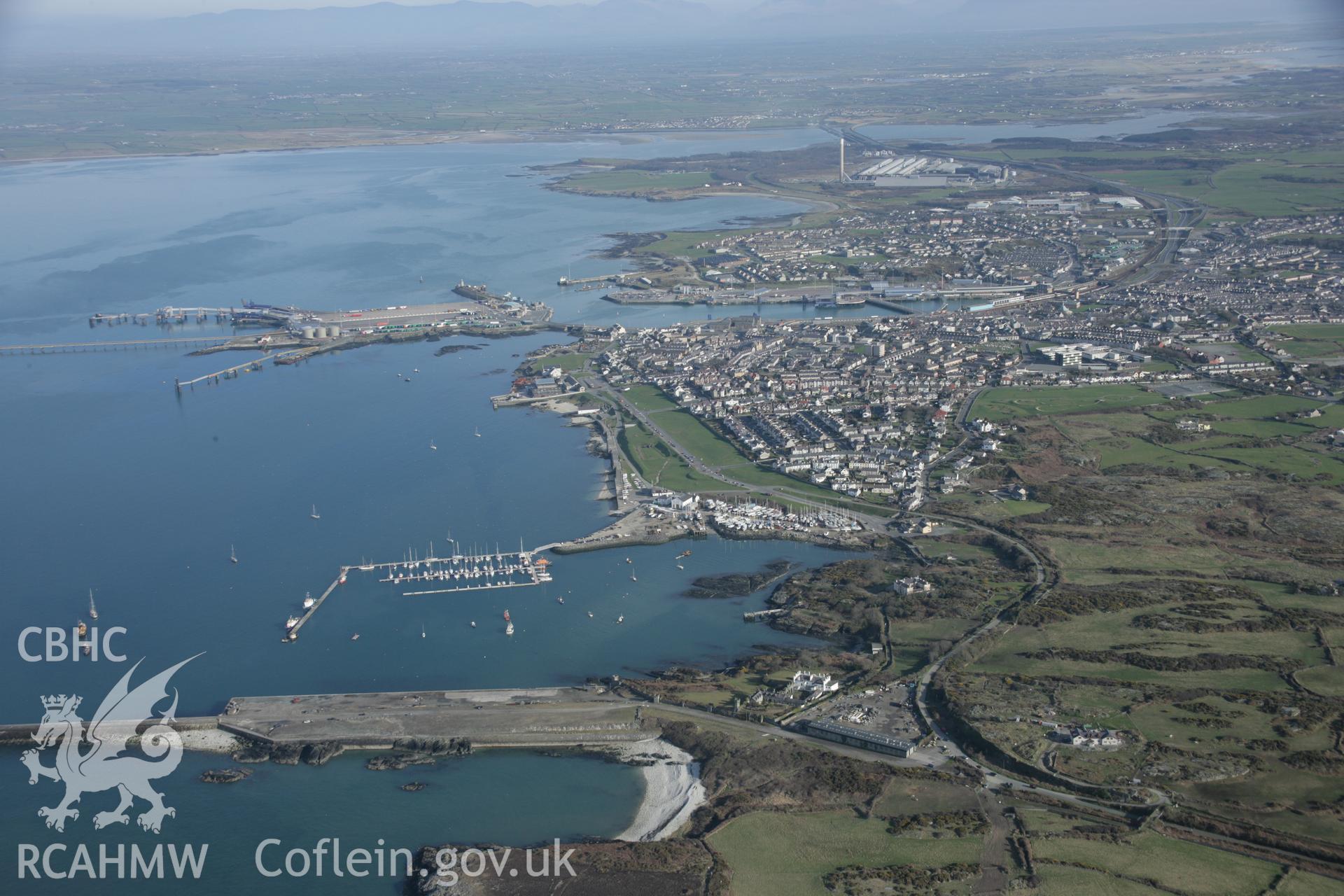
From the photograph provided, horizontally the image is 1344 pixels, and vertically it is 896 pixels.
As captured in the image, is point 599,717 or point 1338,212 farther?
point 1338,212

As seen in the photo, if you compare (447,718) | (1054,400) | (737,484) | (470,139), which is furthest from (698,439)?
(470,139)

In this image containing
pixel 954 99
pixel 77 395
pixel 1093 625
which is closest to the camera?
pixel 1093 625

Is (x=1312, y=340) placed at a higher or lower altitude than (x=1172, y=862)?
higher

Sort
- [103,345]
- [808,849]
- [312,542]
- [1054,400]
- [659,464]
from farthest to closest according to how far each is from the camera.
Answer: [103,345] < [1054,400] < [659,464] < [312,542] < [808,849]

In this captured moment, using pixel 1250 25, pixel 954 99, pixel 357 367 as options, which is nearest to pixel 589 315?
pixel 357 367

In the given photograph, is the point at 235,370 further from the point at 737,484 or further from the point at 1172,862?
the point at 1172,862

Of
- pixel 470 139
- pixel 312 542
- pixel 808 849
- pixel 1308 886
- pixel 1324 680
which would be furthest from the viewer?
pixel 470 139

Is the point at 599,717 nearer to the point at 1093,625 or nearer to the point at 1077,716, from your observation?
the point at 1077,716
